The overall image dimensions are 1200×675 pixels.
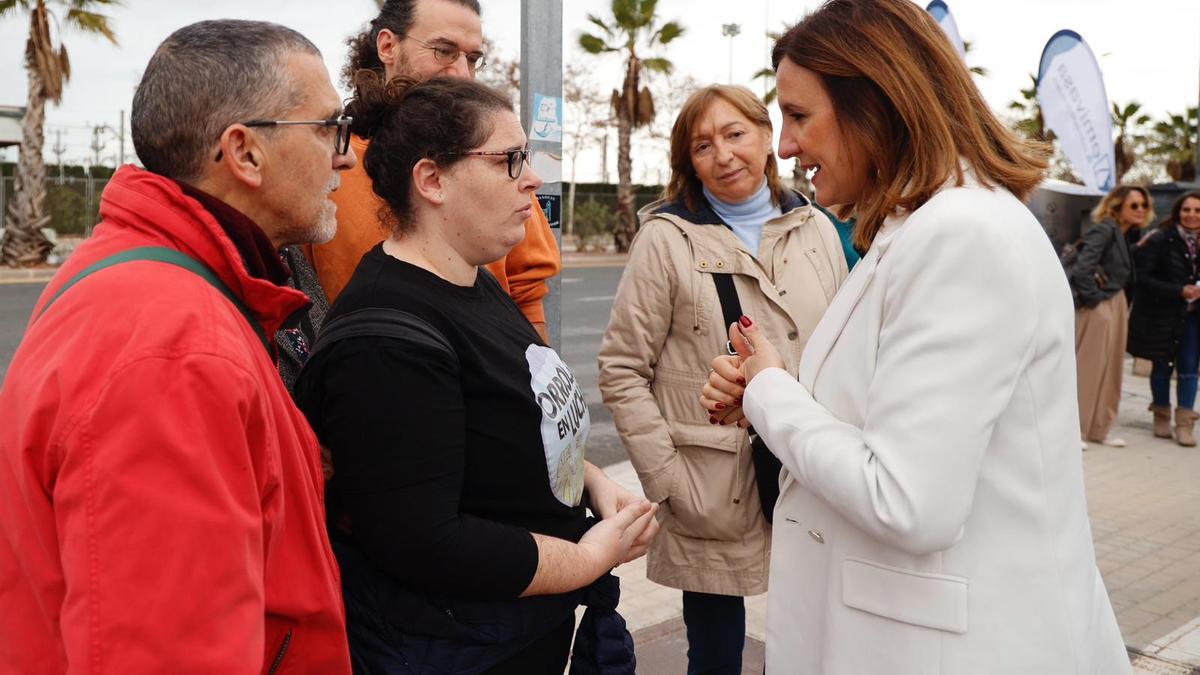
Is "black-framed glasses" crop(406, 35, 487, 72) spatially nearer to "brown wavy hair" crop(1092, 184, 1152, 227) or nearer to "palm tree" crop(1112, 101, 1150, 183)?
"brown wavy hair" crop(1092, 184, 1152, 227)

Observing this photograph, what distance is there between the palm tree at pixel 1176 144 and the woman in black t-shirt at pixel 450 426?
44836 mm

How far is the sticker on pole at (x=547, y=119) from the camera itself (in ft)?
11.7

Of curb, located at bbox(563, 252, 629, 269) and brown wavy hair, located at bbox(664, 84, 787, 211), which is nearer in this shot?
brown wavy hair, located at bbox(664, 84, 787, 211)

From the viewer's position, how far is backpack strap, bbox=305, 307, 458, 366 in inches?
68.0

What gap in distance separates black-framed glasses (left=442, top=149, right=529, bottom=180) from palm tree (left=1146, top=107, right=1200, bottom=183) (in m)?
44.8

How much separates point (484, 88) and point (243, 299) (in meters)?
0.78

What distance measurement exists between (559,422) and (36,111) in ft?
73.2

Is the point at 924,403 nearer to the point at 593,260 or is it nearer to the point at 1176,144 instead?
the point at 593,260

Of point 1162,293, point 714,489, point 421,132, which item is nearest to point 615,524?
point 421,132

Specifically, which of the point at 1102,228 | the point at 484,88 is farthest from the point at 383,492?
the point at 1102,228

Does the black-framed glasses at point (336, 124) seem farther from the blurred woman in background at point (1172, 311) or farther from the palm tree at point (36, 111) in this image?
the palm tree at point (36, 111)

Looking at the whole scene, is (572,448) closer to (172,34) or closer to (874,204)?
(874,204)

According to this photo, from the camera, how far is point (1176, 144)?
4359 cm

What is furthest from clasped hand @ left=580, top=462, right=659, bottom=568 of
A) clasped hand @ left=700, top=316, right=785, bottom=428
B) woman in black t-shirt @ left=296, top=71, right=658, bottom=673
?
clasped hand @ left=700, top=316, right=785, bottom=428
